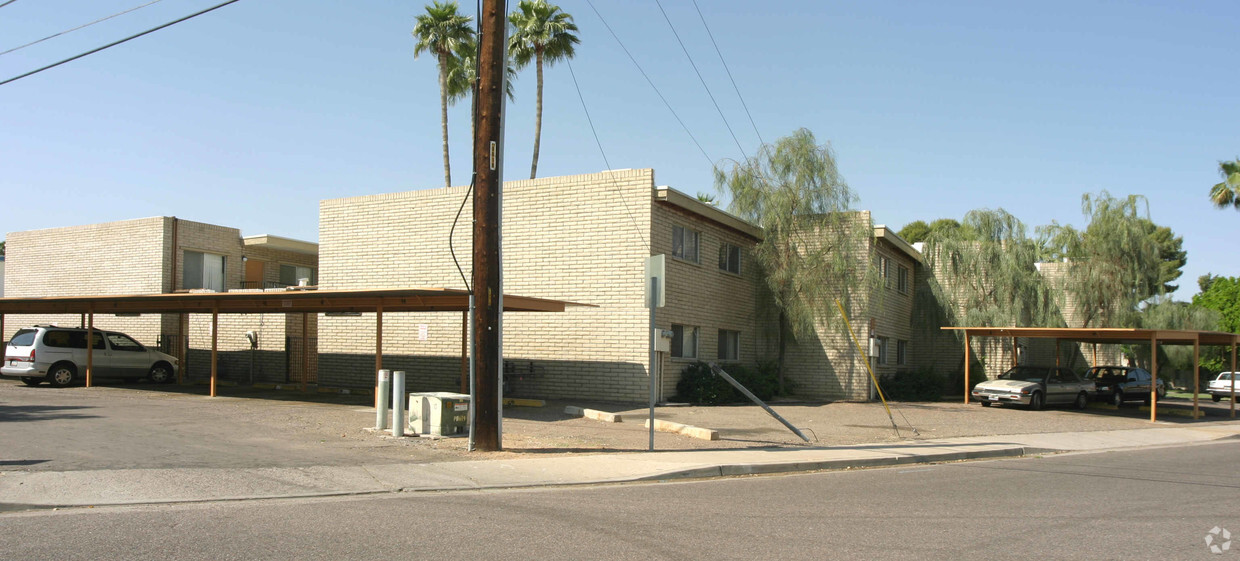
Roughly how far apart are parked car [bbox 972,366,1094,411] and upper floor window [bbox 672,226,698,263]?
30.6 feet

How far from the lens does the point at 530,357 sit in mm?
22984

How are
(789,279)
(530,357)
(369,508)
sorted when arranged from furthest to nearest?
(789,279), (530,357), (369,508)

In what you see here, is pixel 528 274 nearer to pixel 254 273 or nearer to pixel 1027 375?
pixel 254 273

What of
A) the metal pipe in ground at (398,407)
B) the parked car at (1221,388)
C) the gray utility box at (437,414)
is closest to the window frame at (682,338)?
the gray utility box at (437,414)

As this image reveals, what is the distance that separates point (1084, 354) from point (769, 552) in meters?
38.7

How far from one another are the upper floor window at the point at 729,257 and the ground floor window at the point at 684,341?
256cm

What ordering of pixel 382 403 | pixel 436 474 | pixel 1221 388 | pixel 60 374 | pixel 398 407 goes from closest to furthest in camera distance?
pixel 436 474
pixel 398 407
pixel 382 403
pixel 60 374
pixel 1221 388

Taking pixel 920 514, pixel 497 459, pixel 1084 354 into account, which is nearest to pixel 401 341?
pixel 497 459

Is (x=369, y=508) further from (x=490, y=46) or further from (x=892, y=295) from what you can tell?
(x=892, y=295)

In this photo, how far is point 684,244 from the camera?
23594 mm

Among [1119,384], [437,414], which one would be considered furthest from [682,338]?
[1119,384]

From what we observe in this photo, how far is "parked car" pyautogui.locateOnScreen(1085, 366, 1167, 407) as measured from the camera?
29172 millimetres

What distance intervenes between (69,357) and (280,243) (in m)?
8.95

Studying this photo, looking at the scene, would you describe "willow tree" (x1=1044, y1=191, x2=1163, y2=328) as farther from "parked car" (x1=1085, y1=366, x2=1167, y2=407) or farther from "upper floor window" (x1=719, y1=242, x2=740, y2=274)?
"upper floor window" (x1=719, y1=242, x2=740, y2=274)
